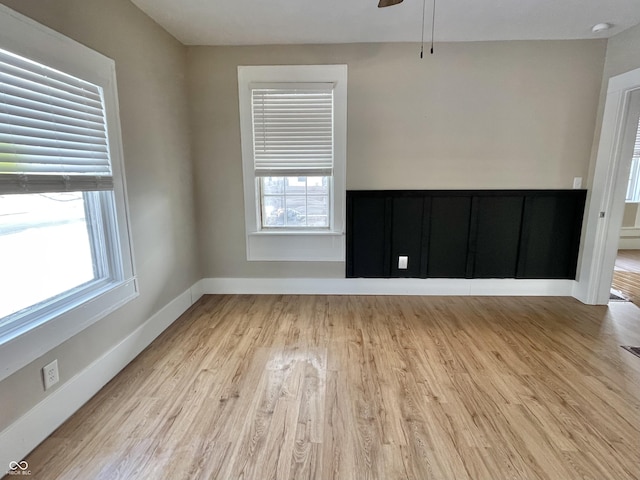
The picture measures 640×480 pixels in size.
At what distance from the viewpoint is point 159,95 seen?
264 centimetres

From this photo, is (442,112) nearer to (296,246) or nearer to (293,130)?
(293,130)

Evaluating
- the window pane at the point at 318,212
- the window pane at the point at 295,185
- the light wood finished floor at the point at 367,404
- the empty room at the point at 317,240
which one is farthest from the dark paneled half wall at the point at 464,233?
the light wood finished floor at the point at 367,404

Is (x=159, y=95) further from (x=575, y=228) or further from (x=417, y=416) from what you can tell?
(x=575, y=228)

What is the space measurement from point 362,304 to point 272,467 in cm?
198

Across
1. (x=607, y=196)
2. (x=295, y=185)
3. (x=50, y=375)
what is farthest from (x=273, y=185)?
(x=607, y=196)

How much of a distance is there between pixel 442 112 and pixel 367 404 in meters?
2.77

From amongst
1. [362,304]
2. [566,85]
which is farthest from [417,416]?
[566,85]

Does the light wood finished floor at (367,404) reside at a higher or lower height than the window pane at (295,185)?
lower

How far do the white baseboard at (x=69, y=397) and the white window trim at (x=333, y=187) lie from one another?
125cm

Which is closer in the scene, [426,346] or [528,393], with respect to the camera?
[528,393]

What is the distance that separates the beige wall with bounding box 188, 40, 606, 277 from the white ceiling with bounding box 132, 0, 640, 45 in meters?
0.14

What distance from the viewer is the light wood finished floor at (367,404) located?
1461 millimetres

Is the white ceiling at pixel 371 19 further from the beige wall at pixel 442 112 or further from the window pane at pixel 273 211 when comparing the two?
the window pane at pixel 273 211

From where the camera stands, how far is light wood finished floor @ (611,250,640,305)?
11.6ft
